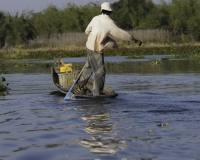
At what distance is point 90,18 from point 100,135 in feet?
165

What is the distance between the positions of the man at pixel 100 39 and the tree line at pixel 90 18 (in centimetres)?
3927

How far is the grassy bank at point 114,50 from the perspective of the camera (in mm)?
37438

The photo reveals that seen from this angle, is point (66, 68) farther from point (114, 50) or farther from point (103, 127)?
point (114, 50)

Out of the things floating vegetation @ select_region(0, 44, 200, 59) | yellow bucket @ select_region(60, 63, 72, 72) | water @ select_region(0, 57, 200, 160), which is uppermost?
yellow bucket @ select_region(60, 63, 72, 72)

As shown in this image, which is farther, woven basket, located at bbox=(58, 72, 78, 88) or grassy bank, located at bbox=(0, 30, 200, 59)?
grassy bank, located at bbox=(0, 30, 200, 59)

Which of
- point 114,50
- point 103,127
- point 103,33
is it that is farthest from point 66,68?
point 114,50

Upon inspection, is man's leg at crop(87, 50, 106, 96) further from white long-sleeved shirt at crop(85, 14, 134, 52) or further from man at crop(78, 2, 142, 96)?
white long-sleeved shirt at crop(85, 14, 134, 52)

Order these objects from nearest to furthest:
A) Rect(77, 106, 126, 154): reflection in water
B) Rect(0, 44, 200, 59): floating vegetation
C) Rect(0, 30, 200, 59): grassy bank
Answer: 1. Rect(77, 106, 126, 154): reflection in water
2. Rect(0, 44, 200, 59): floating vegetation
3. Rect(0, 30, 200, 59): grassy bank

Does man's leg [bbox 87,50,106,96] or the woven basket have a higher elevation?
man's leg [bbox 87,50,106,96]

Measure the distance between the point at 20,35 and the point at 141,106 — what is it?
4421 centimetres

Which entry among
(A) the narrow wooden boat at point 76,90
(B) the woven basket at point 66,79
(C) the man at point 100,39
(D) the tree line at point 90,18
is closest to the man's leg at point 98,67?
(C) the man at point 100,39

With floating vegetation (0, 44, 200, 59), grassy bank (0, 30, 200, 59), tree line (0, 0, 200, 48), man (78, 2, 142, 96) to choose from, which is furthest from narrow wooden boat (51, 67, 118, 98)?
tree line (0, 0, 200, 48)

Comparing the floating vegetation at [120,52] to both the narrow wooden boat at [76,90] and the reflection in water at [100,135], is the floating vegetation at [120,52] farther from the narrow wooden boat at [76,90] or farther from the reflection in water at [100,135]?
the reflection in water at [100,135]

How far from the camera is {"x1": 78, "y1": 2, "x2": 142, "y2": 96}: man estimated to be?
10805 millimetres
